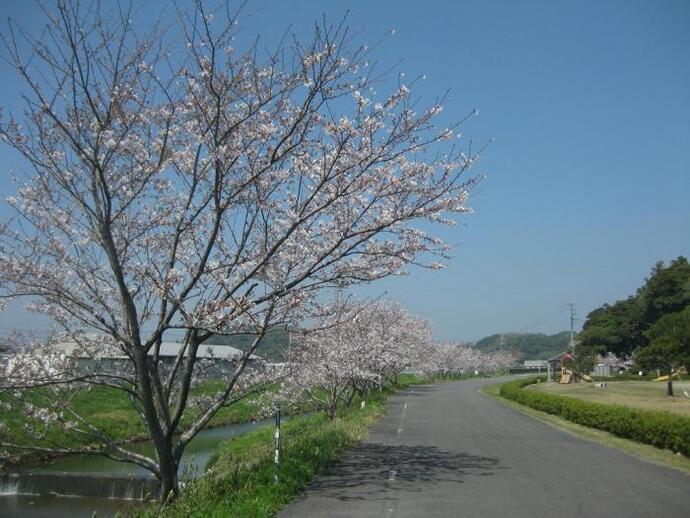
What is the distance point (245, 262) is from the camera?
30.6 ft

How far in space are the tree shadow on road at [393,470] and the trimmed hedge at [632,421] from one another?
4931 millimetres

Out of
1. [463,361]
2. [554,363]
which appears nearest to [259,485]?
[554,363]

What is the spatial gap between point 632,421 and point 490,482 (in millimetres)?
9262

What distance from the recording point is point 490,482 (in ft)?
34.4

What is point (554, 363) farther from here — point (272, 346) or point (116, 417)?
point (272, 346)

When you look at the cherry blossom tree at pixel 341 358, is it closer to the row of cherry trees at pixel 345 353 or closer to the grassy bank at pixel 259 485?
the row of cherry trees at pixel 345 353

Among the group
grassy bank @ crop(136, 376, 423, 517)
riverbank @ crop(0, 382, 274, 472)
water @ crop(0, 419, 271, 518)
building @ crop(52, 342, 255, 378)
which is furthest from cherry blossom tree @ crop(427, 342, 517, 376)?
building @ crop(52, 342, 255, 378)

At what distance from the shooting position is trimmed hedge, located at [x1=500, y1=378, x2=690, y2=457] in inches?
586

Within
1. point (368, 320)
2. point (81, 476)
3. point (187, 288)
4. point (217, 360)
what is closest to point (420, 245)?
point (187, 288)

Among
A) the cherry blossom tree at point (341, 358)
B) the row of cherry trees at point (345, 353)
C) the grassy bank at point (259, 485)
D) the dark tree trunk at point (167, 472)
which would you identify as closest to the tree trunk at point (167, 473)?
the dark tree trunk at point (167, 472)

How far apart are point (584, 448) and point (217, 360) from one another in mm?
9590

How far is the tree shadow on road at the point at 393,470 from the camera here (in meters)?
9.71

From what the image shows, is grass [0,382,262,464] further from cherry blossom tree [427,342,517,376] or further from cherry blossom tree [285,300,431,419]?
cherry blossom tree [427,342,517,376]

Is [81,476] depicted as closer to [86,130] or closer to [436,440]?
[436,440]
